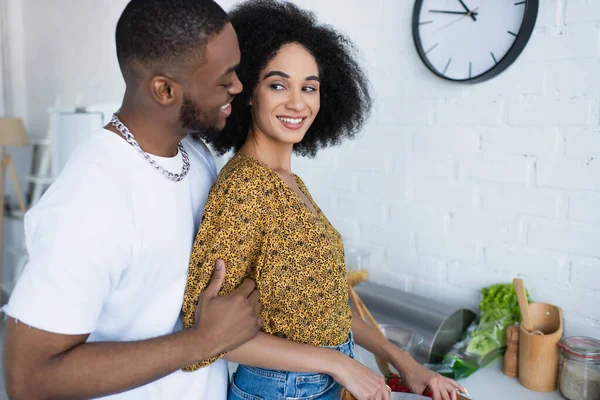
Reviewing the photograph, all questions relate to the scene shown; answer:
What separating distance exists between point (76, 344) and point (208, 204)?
28cm

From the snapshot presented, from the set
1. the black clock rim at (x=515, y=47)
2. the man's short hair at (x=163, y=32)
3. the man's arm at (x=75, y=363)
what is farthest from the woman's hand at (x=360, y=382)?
the black clock rim at (x=515, y=47)

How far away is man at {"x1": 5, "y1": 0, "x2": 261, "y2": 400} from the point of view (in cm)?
57

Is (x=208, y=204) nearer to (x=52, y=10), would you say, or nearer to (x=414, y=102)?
(x=414, y=102)

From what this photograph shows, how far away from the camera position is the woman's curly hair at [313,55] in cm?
94

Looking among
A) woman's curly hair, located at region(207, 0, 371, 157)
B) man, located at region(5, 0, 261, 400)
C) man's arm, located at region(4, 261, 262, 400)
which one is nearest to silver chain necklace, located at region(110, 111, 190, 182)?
man, located at region(5, 0, 261, 400)

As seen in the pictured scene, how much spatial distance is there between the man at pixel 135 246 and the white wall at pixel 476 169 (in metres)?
0.95

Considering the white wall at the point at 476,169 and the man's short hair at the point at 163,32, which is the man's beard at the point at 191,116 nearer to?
the man's short hair at the point at 163,32

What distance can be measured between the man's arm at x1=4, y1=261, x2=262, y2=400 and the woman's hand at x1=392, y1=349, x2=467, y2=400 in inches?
16.4

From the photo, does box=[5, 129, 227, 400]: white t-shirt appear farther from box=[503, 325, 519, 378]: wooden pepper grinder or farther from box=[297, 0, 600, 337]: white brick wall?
box=[297, 0, 600, 337]: white brick wall

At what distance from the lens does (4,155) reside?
2889 millimetres

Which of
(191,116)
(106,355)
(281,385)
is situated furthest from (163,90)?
(281,385)

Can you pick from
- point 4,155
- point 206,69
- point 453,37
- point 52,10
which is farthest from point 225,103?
point 52,10

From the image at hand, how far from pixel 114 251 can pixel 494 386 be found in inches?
40.9

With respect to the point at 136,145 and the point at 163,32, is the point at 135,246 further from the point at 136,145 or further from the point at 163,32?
the point at 163,32
